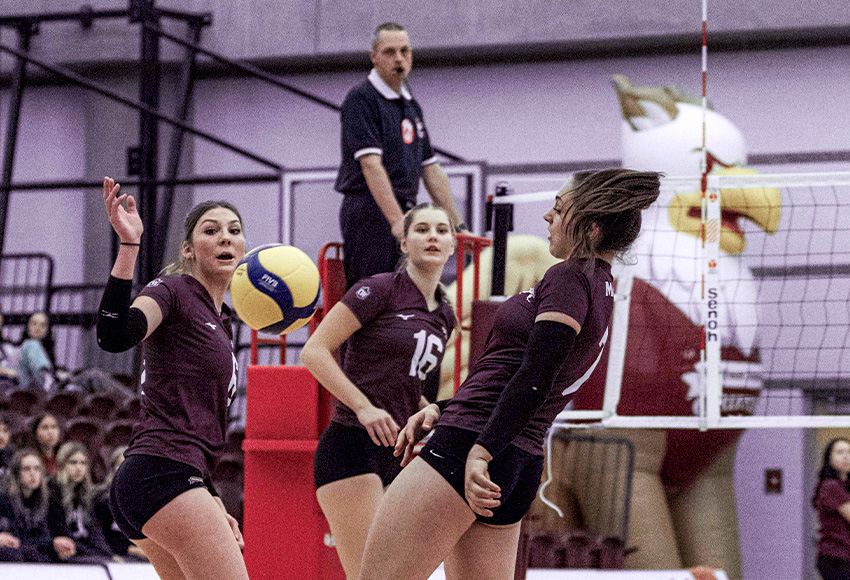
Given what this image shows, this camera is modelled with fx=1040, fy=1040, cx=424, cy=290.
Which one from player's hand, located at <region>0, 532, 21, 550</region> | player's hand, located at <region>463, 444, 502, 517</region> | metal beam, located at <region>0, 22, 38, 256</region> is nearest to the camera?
player's hand, located at <region>463, 444, 502, 517</region>

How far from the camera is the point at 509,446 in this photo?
97.5 inches

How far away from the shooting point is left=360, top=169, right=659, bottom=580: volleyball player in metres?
2.37

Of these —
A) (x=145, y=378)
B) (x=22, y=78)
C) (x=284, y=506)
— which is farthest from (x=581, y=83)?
(x=145, y=378)

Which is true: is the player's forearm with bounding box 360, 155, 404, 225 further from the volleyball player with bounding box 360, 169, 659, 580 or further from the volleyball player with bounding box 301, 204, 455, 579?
the volleyball player with bounding box 360, 169, 659, 580

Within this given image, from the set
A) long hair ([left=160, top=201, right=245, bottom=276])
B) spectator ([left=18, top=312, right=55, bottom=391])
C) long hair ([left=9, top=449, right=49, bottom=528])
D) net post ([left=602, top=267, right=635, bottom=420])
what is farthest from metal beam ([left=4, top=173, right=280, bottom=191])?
long hair ([left=160, top=201, right=245, bottom=276])

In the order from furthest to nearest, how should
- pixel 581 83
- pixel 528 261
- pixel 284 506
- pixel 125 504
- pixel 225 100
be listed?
pixel 225 100 → pixel 581 83 → pixel 528 261 → pixel 284 506 → pixel 125 504

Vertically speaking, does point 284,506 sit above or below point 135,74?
below

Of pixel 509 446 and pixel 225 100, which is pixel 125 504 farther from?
pixel 225 100

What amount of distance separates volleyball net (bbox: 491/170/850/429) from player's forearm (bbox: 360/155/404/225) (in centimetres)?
64

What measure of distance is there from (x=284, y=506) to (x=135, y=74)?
8.87 meters

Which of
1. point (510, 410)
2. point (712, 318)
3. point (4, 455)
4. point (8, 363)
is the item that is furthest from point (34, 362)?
point (510, 410)

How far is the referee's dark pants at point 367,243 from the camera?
4.60 metres

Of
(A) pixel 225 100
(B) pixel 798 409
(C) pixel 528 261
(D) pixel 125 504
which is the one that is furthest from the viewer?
(A) pixel 225 100

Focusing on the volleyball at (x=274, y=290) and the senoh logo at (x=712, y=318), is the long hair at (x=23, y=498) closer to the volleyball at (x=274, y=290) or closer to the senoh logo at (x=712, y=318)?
the volleyball at (x=274, y=290)
